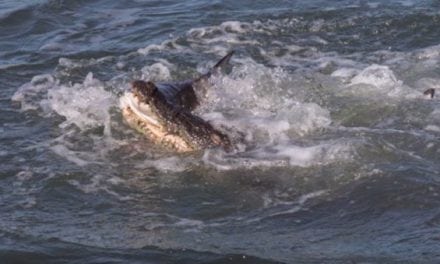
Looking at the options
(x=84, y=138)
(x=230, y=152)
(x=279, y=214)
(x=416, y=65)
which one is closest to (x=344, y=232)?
(x=279, y=214)

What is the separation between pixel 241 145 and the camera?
732 cm

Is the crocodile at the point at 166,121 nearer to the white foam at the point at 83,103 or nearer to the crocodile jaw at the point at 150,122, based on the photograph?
the crocodile jaw at the point at 150,122

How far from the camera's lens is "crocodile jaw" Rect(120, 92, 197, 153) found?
7020 millimetres

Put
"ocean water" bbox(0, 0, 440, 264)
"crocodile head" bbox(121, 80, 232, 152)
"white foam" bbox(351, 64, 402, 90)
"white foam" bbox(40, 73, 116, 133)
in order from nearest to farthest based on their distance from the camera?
"ocean water" bbox(0, 0, 440, 264), "crocodile head" bbox(121, 80, 232, 152), "white foam" bbox(40, 73, 116, 133), "white foam" bbox(351, 64, 402, 90)

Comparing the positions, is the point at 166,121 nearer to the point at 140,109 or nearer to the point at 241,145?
the point at 140,109

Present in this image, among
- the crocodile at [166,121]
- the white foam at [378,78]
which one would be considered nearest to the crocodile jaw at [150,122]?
the crocodile at [166,121]

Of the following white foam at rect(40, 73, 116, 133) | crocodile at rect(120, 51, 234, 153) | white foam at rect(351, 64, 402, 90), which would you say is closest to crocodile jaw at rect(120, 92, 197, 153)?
crocodile at rect(120, 51, 234, 153)

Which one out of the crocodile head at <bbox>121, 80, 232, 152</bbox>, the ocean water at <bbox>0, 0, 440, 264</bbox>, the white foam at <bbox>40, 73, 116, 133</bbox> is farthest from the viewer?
the white foam at <bbox>40, 73, 116, 133</bbox>

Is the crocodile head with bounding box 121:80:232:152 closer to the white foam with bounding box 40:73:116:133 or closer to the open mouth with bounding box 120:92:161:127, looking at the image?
the open mouth with bounding box 120:92:161:127

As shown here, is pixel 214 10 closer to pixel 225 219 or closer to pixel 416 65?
pixel 416 65

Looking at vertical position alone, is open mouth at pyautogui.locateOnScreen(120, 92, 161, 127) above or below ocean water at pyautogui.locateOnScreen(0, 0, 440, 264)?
above

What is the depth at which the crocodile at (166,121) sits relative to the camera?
697 centimetres

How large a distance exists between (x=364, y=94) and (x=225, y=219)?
331 centimetres

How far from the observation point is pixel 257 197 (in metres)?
6.38
